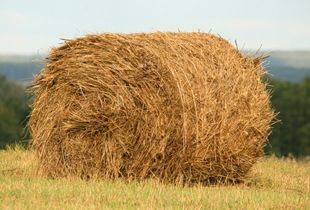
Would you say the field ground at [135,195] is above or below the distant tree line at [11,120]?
above

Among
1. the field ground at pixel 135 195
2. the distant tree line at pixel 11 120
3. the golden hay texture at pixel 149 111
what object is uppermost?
the golden hay texture at pixel 149 111

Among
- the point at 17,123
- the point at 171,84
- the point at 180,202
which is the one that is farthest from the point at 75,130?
the point at 17,123

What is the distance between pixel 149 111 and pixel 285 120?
6772 cm

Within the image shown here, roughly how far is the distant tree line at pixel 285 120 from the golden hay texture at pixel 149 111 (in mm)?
56246

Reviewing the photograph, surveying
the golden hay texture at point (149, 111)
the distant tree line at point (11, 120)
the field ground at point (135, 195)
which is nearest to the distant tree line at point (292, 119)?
the distant tree line at point (11, 120)

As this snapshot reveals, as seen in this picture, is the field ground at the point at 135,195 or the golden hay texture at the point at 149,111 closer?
the field ground at the point at 135,195

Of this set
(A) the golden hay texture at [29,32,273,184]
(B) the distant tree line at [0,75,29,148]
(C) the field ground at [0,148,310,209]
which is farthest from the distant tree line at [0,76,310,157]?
(C) the field ground at [0,148,310,209]

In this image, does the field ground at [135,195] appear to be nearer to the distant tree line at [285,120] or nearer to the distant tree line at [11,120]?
the distant tree line at [11,120]

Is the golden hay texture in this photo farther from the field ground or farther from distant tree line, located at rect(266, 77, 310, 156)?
distant tree line, located at rect(266, 77, 310, 156)

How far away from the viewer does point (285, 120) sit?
78188 millimetres

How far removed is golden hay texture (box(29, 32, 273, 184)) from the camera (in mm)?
11953

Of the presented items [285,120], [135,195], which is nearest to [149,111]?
[135,195]

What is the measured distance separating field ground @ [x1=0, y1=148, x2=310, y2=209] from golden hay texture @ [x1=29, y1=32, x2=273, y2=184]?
1.64ft

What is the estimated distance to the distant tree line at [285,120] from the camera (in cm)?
7350
